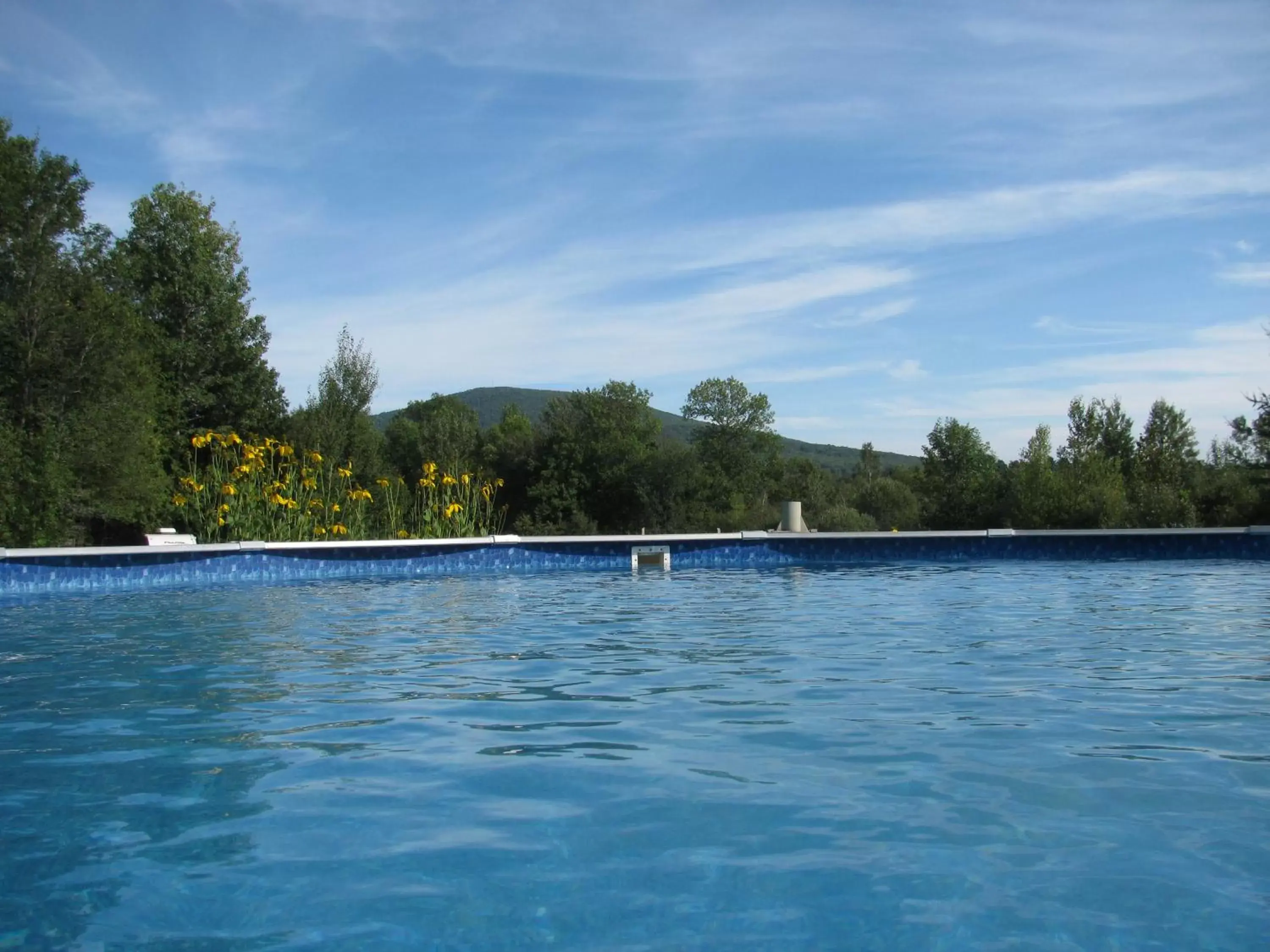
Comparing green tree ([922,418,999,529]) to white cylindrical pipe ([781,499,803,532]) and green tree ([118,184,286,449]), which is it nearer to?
white cylindrical pipe ([781,499,803,532])

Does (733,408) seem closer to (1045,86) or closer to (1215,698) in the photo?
(1045,86)

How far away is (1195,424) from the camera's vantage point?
3659 centimetres

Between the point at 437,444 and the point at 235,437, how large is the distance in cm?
1708

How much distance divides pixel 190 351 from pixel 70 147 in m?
4.79

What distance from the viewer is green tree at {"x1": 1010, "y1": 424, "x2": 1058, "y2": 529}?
18219 millimetres

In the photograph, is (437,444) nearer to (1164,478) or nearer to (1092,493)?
(1092,493)

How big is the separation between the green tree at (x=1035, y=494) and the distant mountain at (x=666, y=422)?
773 inches

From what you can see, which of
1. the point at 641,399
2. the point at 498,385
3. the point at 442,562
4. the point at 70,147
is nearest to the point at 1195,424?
the point at 641,399

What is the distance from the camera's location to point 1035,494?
18.9 meters

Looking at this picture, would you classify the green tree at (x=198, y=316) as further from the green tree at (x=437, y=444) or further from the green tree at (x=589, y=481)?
the green tree at (x=589, y=481)

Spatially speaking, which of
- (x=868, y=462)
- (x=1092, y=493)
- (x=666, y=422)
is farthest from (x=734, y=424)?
(x=1092, y=493)

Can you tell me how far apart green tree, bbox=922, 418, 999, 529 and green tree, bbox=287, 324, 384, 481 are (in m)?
12.2

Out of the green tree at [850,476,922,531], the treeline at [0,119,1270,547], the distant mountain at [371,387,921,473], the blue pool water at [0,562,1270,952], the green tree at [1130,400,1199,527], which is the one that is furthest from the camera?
the distant mountain at [371,387,921,473]

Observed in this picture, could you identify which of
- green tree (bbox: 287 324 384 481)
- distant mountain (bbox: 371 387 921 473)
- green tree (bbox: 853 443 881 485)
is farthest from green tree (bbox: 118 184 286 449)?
green tree (bbox: 853 443 881 485)
